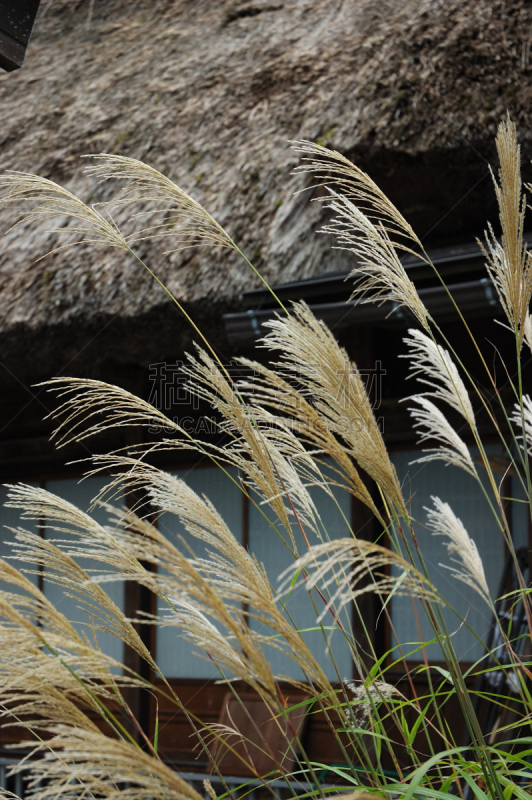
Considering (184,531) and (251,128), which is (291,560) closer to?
(184,531)

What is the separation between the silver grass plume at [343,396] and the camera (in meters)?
0.81

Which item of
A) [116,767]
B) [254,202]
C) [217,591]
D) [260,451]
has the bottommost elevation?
[116,767]

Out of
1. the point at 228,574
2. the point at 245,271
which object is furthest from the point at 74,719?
the point at 245,271

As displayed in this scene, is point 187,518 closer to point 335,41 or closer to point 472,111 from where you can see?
point 472,111

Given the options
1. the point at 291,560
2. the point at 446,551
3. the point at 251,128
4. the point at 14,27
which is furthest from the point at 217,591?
the point at 251,128

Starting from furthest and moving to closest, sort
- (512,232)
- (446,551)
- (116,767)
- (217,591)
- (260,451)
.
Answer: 1. (446,551)
2. (512,232)
3. (260,451)
4. (217,591)
5. (116,767)

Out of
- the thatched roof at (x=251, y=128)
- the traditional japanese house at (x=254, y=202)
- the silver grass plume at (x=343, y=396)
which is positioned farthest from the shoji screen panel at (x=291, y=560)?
the silver grass plume at (x=343, y=396)

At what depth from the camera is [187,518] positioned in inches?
34.1

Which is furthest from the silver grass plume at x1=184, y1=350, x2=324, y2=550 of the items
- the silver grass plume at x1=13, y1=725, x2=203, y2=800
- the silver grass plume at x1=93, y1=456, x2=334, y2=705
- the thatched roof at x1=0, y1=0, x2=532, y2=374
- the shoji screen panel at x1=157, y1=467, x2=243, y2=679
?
the shoji screen panel at x1=157, y1=467, x2=243, y2=679

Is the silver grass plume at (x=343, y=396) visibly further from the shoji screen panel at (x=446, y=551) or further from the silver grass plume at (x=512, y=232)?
the shoji screen panel at (x=446, y=551)

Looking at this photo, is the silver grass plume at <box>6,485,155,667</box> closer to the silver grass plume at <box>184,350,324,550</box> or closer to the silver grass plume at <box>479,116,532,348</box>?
the silver grass plume at <box>184,350,324,550</box>

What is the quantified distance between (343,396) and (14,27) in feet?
6.44

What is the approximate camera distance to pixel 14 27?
7.29 ft

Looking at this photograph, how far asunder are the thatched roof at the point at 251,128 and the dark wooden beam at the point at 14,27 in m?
1.11
